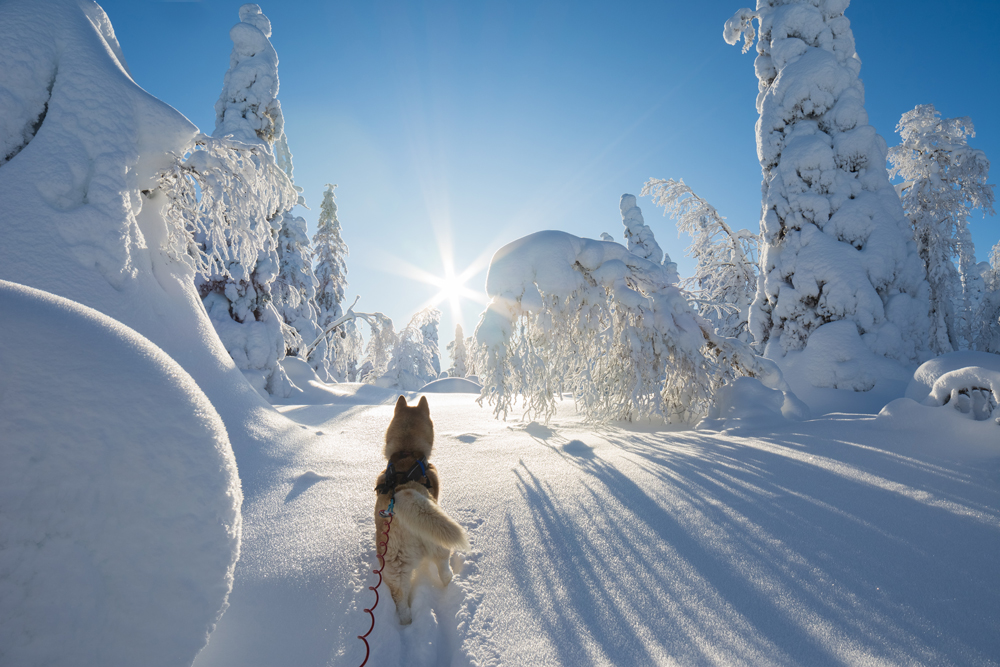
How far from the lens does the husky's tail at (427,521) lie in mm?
1735

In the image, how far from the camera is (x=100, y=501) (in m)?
1.12

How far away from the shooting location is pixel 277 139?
40.3 feet

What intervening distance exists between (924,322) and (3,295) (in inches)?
470

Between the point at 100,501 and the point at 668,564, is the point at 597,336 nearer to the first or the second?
the point at 668,564

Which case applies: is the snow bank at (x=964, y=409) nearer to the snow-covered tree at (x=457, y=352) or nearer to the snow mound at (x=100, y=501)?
the snow mound at (x=100, y=501)

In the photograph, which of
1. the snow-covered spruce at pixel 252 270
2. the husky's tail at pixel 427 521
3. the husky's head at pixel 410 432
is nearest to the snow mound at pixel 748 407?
the husky's head at pixel 410 432

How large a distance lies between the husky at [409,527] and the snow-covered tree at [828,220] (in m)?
8.47

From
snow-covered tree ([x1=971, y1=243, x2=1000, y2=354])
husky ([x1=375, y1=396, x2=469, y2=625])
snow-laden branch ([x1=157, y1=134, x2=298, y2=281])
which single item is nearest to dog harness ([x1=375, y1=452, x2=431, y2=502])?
husky ([x1=375, y1=396, x2=469, y2=625])

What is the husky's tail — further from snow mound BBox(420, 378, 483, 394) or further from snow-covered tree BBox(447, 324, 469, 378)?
snow-covered tree BBox(447, 324, 469, 378)

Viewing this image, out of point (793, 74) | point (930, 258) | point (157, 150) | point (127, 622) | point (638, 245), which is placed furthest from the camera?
point (638, 245)

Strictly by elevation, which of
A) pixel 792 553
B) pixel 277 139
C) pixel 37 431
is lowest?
pixel 792 553

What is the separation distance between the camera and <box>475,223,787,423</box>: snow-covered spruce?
4984 mm

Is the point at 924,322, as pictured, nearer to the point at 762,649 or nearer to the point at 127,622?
the point at 762,649

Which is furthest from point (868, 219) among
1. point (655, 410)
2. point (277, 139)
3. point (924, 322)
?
point (277, 139)
